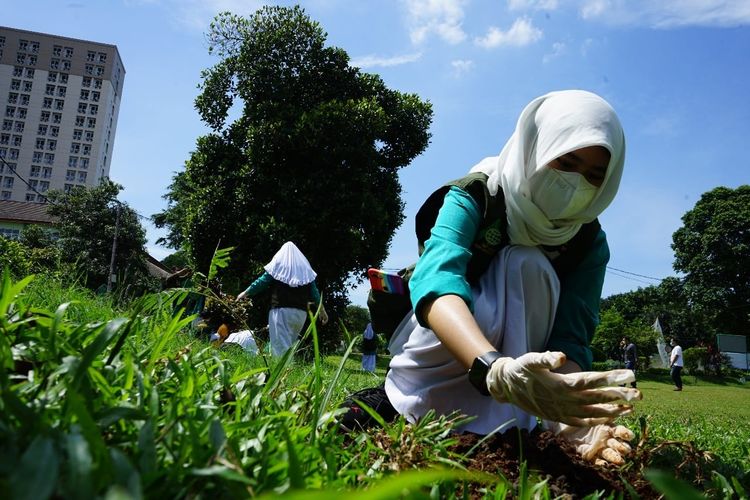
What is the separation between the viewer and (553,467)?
1.46m

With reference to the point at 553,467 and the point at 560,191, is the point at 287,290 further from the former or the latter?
the point at 553,467

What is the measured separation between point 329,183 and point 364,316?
4173 centimetres

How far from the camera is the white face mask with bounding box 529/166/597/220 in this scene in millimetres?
1846

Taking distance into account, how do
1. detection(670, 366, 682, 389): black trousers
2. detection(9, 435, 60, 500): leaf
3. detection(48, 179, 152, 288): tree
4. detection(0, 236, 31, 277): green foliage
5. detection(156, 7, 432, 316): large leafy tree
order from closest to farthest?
detection(9, 435, 60, 500): leaf
detection(0, 236, 31, 277): green foliage
detection(156, 7, 432, 316): large leafy tree
detection(670, 366, 682, 389): black trousers
detection(48, 179, 152, 288): tree

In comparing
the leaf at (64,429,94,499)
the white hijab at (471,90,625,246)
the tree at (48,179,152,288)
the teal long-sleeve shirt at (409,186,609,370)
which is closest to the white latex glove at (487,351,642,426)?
the teal long-sleeve shirt at (409,186,609,370)

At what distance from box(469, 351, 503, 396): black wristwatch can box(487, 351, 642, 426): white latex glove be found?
4 centimetres

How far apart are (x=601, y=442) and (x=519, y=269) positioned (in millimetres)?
644

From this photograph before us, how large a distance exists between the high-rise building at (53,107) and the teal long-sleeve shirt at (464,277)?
109 meters

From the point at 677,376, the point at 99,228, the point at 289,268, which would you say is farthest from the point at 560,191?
the point at 99,228

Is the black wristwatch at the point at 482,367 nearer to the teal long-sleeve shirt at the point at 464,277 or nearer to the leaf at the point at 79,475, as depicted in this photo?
the teal long-sleeve shirt at the point at 464,277

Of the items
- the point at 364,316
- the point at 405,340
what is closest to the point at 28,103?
the point at 364,316

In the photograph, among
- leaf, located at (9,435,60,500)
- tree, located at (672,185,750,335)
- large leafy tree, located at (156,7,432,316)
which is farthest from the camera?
tree, located at (672,185,750,335)

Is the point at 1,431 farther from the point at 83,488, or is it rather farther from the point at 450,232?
the point at 450,232

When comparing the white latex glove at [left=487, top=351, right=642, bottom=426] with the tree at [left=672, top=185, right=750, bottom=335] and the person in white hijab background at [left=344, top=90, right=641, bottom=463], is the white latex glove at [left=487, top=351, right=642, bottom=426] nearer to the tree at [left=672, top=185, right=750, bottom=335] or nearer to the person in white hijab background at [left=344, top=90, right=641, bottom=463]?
the person in white hijab background at [left=344, top=90, right=641, bottom=463]
